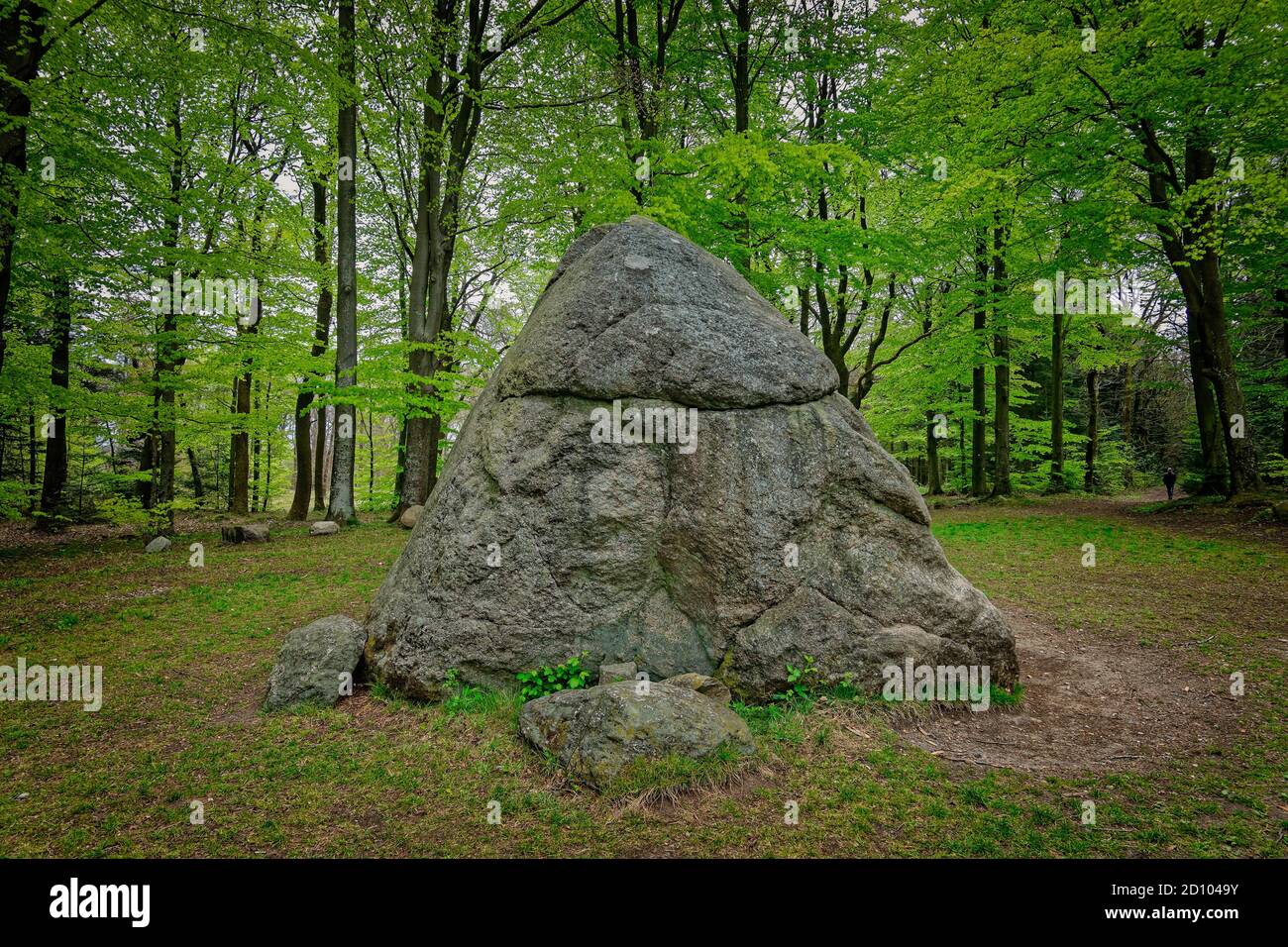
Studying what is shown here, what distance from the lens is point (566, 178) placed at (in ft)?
42.7

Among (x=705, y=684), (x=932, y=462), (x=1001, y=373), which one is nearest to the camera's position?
(x=705, y=684)

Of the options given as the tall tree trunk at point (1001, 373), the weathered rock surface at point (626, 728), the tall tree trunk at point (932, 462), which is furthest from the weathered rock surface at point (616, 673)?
the tall tree trunk at point (932, 462)

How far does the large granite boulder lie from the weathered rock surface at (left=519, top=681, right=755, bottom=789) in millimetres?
854

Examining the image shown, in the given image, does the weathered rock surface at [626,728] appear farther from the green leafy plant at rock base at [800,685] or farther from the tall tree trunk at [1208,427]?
the tall tree trunk at [1208,427]

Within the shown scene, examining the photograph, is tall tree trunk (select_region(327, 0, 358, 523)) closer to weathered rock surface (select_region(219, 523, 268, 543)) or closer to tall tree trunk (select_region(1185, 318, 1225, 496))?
weathered rock surface (select_region(219, 523, 268, 543))

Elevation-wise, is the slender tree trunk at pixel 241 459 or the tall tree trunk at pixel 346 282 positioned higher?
the tall tree trunk at pixel 346 282

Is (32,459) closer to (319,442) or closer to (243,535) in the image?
(319,442)

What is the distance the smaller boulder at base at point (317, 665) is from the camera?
17.4 ft

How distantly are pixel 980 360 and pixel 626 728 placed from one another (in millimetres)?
19028

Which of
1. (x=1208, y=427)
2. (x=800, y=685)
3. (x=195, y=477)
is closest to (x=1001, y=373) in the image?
(x=1208, y=427)

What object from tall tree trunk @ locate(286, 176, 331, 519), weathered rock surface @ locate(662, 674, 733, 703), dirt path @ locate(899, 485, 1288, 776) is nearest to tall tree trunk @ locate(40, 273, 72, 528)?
tall tree trunk @ locate(286, 176, 331, 519)

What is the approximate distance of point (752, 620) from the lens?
5.33m

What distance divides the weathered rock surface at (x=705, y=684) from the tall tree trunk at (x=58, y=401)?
13.0 metres
